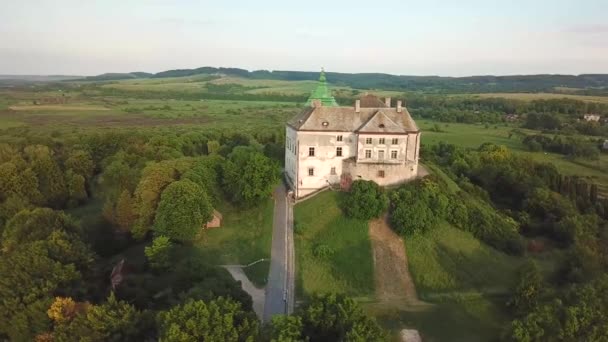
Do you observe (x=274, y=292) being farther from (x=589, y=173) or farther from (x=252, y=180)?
(x=589, y=173)

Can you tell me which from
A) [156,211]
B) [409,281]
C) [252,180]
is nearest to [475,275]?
[409,281]

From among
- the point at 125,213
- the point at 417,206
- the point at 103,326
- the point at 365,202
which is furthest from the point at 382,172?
the point at 103,326

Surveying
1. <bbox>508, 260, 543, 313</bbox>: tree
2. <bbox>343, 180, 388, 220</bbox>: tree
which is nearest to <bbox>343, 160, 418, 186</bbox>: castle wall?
<bbox>343, 180, 388, 220</bbox>: tree

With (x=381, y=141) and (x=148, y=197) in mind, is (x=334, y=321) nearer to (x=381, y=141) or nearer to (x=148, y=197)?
(x=381, y=141)

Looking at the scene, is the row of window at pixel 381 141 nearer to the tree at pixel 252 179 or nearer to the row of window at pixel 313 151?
the row of window at pixel 313 151

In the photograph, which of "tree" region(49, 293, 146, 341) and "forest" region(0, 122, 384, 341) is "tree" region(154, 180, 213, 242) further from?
"tree" region(49, 293, 146, 341)
